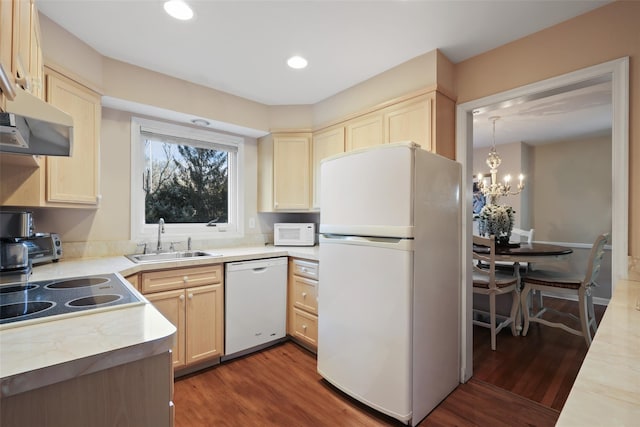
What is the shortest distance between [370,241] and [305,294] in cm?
108

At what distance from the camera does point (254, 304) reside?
2.55m

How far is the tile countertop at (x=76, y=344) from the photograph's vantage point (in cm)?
66

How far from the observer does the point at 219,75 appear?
2477 mm

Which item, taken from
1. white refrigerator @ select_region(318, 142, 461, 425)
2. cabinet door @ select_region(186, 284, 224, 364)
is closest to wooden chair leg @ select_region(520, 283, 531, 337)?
white refrigerator @ select_region(318, 142, 461, 425)

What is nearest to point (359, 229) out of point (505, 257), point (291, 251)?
point (291, 251)

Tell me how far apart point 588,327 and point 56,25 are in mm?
4663

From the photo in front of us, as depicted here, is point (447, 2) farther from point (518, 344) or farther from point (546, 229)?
point (546, 229)

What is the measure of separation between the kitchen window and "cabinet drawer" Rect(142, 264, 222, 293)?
632 millimetres

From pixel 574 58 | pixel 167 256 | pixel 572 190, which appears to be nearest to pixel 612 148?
pixel 574 58

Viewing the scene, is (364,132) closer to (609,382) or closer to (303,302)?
(303,302)

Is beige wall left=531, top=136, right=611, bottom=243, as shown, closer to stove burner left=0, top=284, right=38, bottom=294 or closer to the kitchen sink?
the kitchen sink

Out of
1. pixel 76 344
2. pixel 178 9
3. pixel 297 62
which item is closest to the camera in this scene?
pixel 76 344

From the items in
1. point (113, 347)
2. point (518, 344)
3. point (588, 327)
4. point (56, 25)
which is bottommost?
point (518, 344)

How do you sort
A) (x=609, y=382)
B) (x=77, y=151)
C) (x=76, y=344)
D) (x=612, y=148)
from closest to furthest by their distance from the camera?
(x=609, y=382) → (x=76, y=344) → (x=612, y=148) → (x=77, y=151)
